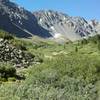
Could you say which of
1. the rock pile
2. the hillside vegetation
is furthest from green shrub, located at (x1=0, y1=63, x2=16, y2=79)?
the rock pile

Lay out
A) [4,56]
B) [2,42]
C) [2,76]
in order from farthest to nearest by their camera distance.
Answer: [2,42] < [4,56] < [2,76]

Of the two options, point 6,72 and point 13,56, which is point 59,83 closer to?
point 6,72

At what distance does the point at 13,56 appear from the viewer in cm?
5709

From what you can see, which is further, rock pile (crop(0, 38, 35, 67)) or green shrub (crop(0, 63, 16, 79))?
rock pile (crop(0, 38, 35, 67))

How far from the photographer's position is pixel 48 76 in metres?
37.2

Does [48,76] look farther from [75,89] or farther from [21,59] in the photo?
→ [21,59]

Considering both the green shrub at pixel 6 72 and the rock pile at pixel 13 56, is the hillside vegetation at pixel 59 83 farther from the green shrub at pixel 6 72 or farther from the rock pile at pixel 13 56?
the rock pile at pixel 13 56

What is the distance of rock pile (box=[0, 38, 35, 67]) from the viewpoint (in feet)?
183

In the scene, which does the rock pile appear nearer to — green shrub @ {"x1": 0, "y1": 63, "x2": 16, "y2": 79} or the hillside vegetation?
the hillside vegetation

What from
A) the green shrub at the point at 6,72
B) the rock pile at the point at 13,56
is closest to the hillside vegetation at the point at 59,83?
the green shrub at the point at 6,72

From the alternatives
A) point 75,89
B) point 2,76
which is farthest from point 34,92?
point 2,76

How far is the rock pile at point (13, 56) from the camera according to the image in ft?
183

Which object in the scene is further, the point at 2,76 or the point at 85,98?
the point at 2,76

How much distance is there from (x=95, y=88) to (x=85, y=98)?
222 inches
